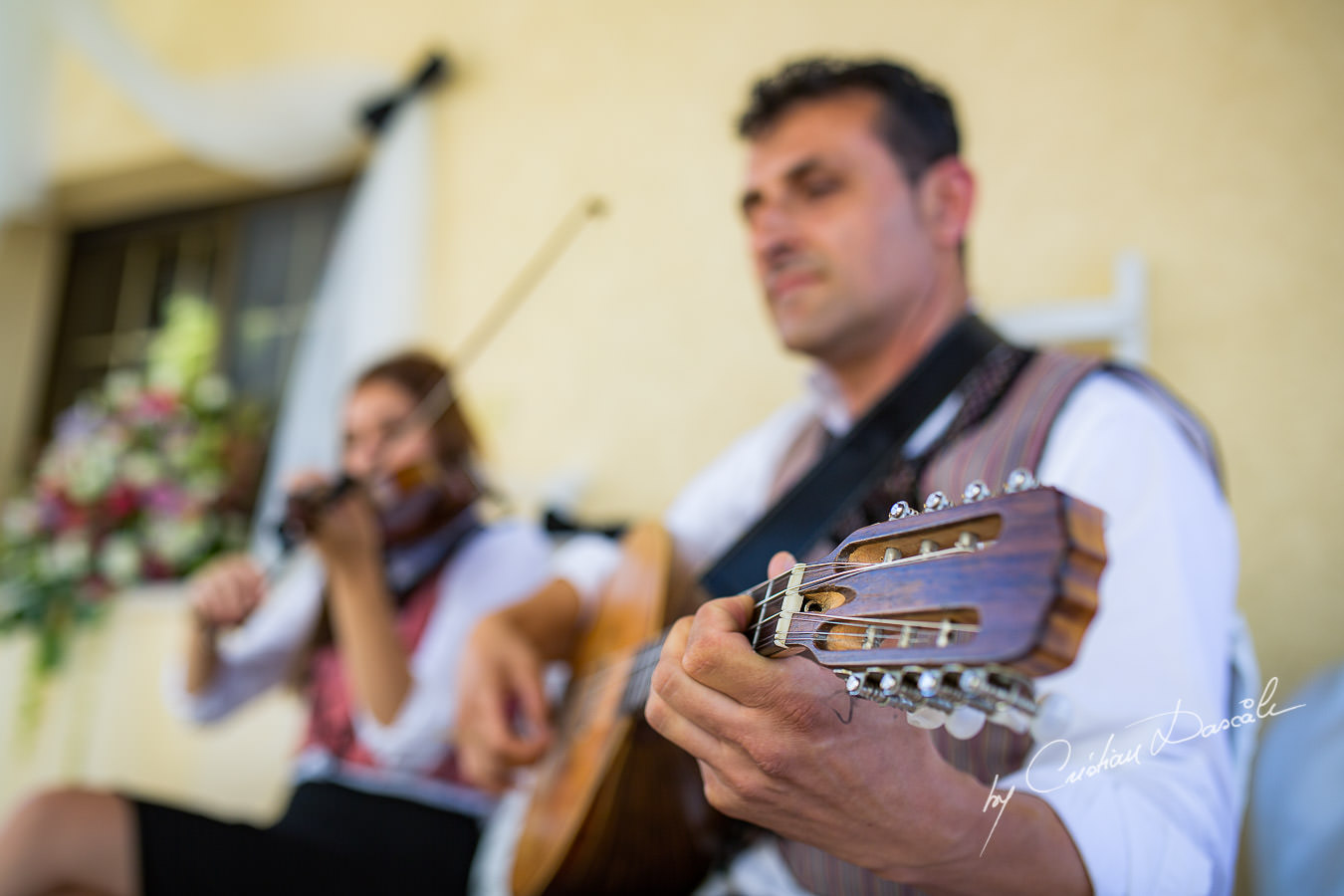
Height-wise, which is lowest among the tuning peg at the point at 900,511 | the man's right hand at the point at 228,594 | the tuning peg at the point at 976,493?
the man's right hand at the point at 228,594

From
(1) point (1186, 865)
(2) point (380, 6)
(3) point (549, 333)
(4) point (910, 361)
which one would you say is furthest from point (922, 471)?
(2) point (380, 6)

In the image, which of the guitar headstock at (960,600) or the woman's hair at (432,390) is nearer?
the guitar headstock at (960,600)

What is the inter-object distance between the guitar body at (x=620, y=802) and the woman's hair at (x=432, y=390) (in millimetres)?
548

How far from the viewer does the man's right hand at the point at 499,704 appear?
3.72 ft

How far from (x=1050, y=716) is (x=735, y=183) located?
1493 millimetres

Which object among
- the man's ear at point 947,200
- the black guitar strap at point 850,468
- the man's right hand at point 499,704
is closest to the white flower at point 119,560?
the man's right hand at point 499,704

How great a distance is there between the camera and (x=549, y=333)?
2049 millimetres

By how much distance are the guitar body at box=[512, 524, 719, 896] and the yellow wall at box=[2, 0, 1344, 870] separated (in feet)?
1.62

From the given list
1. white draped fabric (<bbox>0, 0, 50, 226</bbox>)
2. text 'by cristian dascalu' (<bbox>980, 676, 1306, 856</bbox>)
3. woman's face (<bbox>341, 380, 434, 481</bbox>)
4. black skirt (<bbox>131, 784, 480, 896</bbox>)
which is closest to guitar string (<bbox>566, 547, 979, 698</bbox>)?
text 'by cristian dascalu' (<bbox>980, 676, 1306, 856</bbox>)

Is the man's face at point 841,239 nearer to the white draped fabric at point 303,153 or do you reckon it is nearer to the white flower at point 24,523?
the white draped fabric at point 303,153

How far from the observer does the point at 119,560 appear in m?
2.12

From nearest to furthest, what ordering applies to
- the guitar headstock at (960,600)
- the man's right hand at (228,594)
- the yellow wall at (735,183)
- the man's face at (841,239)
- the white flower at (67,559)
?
the guitar headstock at (960,600) → the man's face at (841,239) → the yellow wall at (735,183) → the man's right hand at (228,594) → the white flower at (67,559)

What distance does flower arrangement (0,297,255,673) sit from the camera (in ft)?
7.02

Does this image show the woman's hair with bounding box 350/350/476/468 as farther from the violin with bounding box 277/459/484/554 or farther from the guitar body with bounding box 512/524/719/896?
the guitar body with bounding box 512/524/719/896
